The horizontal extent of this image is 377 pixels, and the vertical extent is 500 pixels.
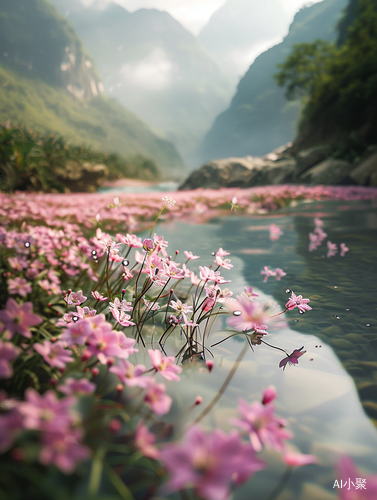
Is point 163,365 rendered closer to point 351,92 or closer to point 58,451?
point 58,451

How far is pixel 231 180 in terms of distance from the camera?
48.6ft

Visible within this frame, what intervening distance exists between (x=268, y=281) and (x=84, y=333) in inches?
68.0

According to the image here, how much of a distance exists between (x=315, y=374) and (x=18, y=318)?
1097mm

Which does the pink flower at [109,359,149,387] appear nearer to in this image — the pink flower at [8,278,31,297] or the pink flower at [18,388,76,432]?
the pink flower at [18,388,76,432]

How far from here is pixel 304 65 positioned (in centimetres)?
2045

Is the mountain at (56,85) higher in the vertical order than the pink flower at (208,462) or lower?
higher

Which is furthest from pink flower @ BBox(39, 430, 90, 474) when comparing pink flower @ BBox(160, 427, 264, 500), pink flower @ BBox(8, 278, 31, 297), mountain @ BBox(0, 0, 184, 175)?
mountain @ BBox(0, 0, 184, 175)

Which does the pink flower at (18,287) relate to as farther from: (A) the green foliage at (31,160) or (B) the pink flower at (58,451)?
(A) the green foliage at (31,160)

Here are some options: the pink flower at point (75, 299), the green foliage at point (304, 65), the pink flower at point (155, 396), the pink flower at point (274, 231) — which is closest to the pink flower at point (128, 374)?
the pink flower at point (155, 396)

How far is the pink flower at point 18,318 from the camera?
0.62 m

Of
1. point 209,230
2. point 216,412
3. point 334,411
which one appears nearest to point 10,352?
point 216,412

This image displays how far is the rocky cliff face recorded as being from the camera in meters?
37.2

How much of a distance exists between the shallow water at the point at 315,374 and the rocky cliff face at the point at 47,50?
43.6 m

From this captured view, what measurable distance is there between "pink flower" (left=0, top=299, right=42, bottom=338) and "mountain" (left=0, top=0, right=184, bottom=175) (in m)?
32.6
